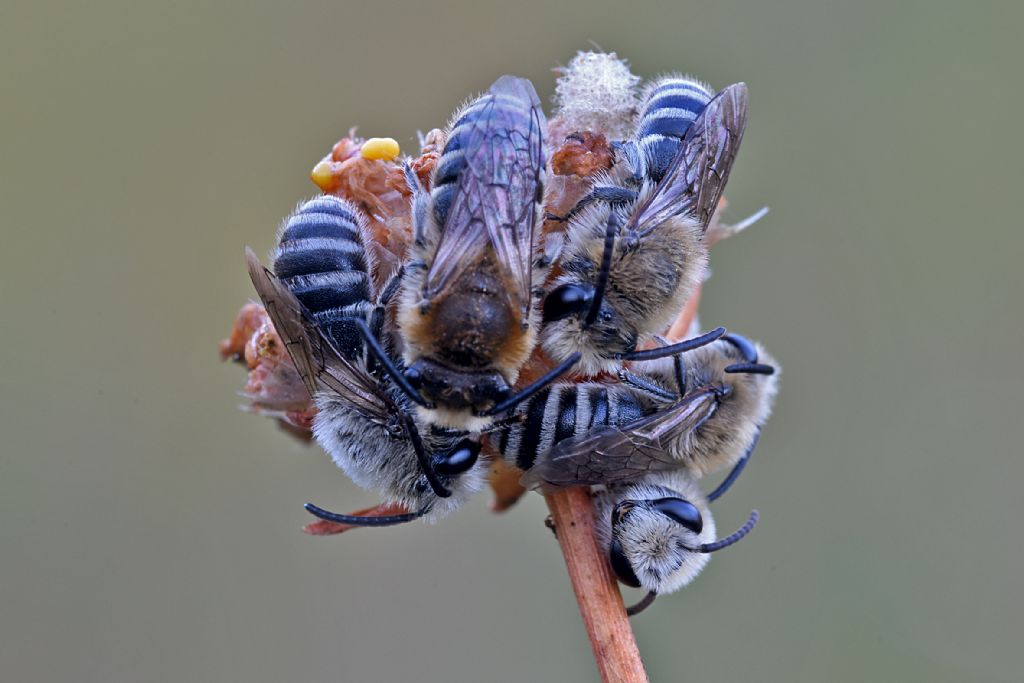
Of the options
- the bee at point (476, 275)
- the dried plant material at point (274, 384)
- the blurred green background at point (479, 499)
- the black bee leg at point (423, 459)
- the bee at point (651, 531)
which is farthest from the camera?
the blurred green background at point (479, 499)

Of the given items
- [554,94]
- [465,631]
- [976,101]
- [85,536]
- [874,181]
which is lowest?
[465,631]

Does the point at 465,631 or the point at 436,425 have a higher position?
the point at 436,425

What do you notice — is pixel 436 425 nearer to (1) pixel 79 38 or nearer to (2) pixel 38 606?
(2) pixel 38 606

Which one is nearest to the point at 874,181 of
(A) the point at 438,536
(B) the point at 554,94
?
(A) the point at 438,536

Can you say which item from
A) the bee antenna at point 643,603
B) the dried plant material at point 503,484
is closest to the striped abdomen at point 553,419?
the dried plant material at point 503,484


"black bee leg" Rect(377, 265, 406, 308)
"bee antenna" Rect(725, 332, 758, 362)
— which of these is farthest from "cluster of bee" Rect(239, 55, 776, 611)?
"bee antenna" Rect(725, 332, 758, 362)

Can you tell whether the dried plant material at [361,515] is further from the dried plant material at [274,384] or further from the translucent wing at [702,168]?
the translucent wing at [702,168]
